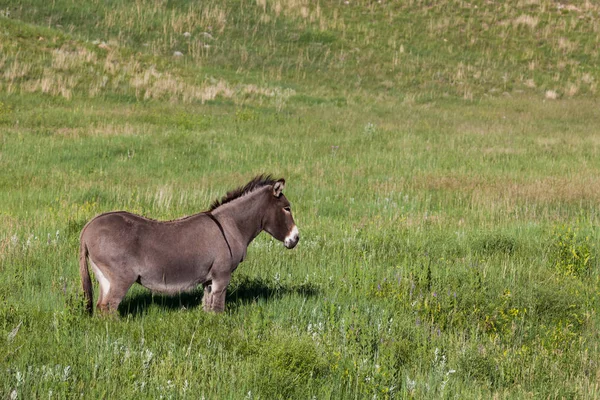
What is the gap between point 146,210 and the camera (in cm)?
1243

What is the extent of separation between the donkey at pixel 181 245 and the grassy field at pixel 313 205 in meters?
0.36

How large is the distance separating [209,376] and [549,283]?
4924 mm

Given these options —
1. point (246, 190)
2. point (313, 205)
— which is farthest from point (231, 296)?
point (313, 205)

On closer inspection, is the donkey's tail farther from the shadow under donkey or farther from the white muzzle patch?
the white muzzle patch

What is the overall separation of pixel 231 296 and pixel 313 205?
608 centimetres

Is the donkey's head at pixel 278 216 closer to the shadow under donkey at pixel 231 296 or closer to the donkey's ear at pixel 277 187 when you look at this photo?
the donkey's ear at pixel 277 187

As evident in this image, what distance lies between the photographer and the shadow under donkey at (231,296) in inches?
288

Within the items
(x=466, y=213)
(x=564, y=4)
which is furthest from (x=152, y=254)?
(x=564, y=4)

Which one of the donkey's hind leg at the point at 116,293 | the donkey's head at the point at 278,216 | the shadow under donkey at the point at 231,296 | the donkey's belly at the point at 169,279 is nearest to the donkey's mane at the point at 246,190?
the donkey's head at the point at 278,216

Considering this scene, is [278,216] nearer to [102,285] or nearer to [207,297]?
[207,297]

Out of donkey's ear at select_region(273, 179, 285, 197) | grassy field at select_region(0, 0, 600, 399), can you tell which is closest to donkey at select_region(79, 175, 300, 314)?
donkey's ear at select_region(273, 179, 285, 197)

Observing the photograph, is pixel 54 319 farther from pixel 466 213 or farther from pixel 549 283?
pixel 466 213

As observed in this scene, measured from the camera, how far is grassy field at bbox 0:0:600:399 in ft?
19.5

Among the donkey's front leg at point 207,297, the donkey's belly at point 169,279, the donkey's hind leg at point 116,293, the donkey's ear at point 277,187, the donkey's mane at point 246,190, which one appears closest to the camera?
the donkey's hind leg at point 116,293
